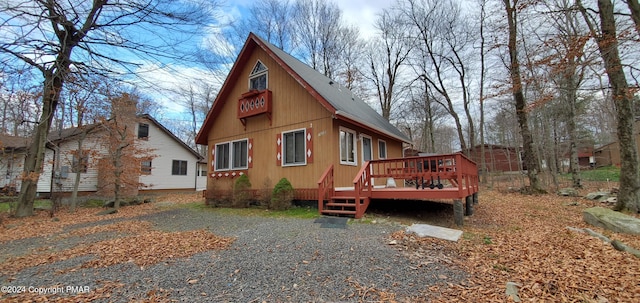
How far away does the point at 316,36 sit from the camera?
75.6 feet

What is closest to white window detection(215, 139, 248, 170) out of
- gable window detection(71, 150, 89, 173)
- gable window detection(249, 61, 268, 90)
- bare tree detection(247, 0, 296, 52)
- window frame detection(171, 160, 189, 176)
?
gable window detection(249, 61, 268, 90)

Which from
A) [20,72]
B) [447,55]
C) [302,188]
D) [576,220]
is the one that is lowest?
[576,220]

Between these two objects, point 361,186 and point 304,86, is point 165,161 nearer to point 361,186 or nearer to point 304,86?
point 304,86

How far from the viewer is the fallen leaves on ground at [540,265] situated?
3.01 metres

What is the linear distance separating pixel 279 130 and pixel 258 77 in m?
2.57

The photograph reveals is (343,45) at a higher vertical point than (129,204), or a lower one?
higher

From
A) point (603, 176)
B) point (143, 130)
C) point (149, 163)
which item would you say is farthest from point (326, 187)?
point (603, 176)

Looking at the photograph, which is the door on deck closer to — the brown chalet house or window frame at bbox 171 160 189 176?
the brown chalet house

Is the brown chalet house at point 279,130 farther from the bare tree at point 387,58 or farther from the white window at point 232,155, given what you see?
the bare tree at point 387,58

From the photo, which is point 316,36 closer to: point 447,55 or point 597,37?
point 447,55

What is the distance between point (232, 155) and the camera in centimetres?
1126

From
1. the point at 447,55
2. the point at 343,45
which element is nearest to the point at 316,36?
the point at 343,45

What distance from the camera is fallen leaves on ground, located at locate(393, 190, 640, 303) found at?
9.88 ft

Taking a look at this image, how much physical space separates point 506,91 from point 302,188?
9.24 metres
